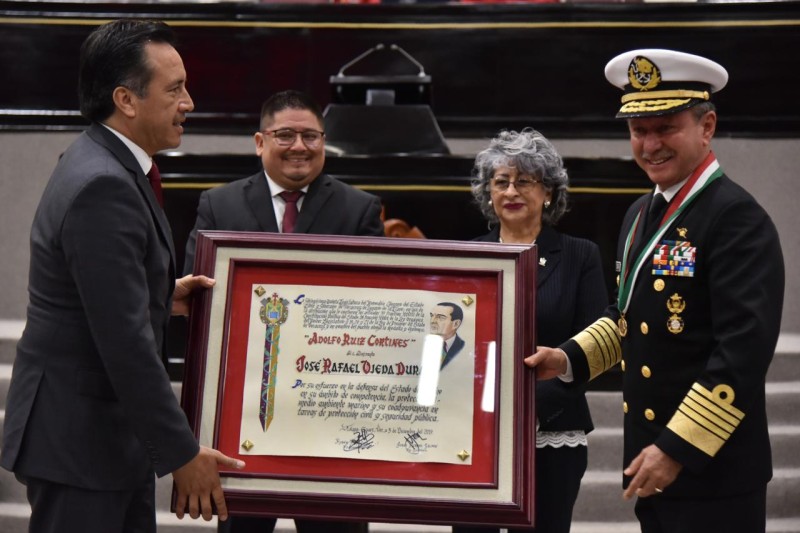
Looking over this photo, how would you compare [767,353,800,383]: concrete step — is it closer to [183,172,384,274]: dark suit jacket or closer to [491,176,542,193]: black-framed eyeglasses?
[491,176,542,193]: black-framed eyeglasses

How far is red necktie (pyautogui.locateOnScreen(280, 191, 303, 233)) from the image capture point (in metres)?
3.31

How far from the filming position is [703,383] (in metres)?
2.25

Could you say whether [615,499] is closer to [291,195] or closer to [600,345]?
[600,345]

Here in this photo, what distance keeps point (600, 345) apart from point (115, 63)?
1.39 m

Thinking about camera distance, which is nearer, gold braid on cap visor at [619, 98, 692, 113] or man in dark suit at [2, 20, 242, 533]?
man in dark suit at [2, 20, 242, 533]

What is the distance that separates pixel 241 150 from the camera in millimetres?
6445

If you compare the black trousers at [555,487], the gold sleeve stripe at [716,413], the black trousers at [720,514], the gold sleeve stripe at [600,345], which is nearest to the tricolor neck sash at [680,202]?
the gold sleeve stripe at [600,345]

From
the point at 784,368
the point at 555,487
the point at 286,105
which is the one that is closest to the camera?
the point at 555,487

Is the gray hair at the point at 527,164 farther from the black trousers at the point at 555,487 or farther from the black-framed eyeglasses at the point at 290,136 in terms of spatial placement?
the black trousers at the point at 555,487

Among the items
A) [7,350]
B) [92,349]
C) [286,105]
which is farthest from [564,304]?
[7,350]

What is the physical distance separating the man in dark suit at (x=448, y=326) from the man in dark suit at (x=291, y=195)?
0.80 meters

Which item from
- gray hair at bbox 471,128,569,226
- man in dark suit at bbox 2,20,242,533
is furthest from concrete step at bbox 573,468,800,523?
man in dark suit at bbox 2,20,242,533

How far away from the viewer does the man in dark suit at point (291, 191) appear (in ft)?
10.7
